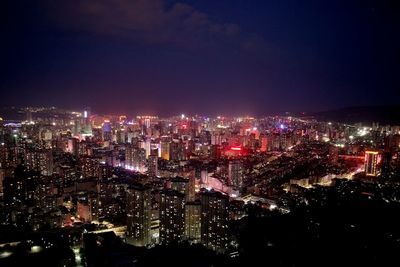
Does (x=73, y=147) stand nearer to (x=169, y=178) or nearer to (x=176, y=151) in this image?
(x=176, y=151)

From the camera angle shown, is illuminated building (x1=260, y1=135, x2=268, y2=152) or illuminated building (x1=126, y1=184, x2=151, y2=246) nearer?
illuminated building (x1=126, y1=184, x2=151, y2=246)

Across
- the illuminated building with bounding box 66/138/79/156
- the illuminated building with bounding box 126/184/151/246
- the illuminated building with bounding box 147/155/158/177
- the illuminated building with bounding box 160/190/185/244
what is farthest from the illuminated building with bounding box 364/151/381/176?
the illuminated building with bounding box 66/138/79/156

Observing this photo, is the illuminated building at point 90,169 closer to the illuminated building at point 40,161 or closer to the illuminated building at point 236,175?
the illuminated building at point 40,161

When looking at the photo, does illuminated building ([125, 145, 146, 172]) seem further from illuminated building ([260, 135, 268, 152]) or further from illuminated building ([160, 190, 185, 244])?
illuminated building ([160, 190, 185, 244])

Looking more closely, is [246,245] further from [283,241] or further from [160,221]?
[160,221]

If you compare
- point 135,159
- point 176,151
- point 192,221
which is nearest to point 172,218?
point 192,221
